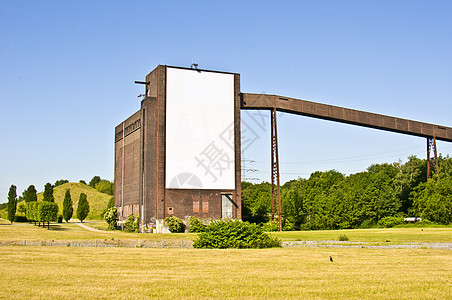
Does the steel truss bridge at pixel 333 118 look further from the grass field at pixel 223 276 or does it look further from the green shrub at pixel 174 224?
the grass field at pixel 223 276

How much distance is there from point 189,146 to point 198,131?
7.79ft

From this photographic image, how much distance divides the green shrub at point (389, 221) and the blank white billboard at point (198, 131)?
109ft

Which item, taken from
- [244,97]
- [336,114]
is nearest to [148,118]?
[244,97]

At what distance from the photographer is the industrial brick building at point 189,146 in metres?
65.6

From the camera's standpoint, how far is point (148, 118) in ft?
220

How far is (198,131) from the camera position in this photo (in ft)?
220

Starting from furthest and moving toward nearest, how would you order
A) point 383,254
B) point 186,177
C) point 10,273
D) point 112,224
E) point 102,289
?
point 112,224
point 186,177
point 383,254
point 10,273
point 102,289

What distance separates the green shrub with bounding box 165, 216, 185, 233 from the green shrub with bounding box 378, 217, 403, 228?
40.2 metres

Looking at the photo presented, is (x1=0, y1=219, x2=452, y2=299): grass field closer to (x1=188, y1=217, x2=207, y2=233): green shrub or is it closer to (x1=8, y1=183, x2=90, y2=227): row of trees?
(x1=188, y1=217, x2=207, y2=233): green shrub

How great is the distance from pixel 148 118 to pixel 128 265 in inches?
1837

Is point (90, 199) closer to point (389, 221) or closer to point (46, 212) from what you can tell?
point (46, 212)

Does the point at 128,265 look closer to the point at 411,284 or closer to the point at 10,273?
the point at 10,273

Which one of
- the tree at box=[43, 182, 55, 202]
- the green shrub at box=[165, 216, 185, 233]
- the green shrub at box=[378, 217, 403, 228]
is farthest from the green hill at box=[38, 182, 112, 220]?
the green shrub at box=[378, 217, 403, 228]

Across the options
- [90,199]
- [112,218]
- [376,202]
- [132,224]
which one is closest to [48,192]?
[112,218]
